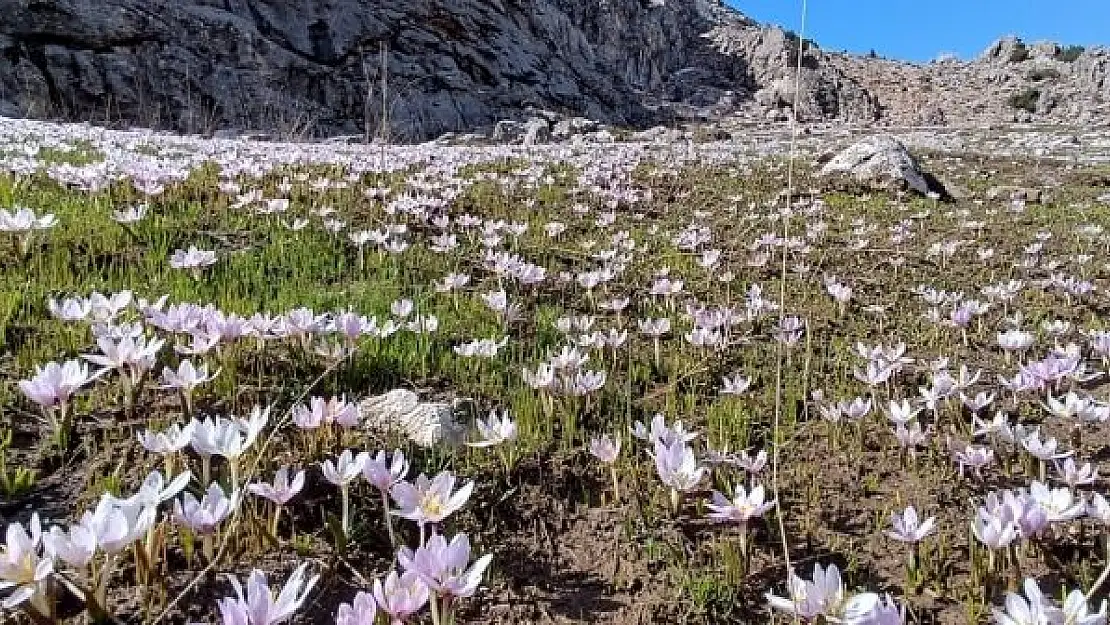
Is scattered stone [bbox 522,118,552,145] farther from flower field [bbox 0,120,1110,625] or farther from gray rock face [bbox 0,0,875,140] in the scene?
flower field [bbox 0,120,1110,625]

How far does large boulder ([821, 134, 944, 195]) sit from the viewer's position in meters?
11.7

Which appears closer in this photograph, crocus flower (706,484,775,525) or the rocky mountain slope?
crocus flower (706,484,775,525)

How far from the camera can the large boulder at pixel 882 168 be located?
11727 millimetres

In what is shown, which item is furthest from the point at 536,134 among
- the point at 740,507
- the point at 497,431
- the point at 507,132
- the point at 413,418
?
the point at 740,507

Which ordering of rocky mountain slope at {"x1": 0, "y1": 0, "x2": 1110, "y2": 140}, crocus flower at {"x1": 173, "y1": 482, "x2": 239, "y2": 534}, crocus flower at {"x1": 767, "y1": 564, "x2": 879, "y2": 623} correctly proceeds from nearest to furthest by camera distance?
crocus flower at {"x1": 767, "y1": 564, "x2": 879, "y2": 623} → crocus flower at {"x1": 173, "y1": 482, "x2": 239, "y2": 534} → rocky mountain slope at {"x1": 0, "y1": 0, "x2": 1110, "y2": 140}

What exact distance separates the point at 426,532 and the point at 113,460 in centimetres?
110

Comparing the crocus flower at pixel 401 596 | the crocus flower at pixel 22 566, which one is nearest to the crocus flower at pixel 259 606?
the crocus flower at pixel 401 596

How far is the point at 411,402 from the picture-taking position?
315 cm

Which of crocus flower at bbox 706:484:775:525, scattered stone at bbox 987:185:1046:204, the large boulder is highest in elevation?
the large boulder

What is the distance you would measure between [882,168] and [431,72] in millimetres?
30536

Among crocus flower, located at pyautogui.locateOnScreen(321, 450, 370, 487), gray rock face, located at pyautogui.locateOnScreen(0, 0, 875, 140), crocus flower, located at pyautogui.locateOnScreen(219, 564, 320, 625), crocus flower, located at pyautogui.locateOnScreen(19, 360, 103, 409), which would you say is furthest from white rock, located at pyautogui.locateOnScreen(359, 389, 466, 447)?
gray rock face, located at pyautogui.locateOnScreen(0, 0, 875, 140)

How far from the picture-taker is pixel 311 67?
35.8 metres

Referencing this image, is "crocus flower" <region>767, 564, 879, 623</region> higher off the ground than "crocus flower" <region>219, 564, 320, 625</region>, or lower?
lower

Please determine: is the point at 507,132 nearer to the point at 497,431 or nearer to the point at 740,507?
the point at 497,431
